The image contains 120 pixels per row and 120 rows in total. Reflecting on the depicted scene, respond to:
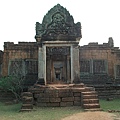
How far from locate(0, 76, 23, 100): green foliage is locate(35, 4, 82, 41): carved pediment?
12.5 ft

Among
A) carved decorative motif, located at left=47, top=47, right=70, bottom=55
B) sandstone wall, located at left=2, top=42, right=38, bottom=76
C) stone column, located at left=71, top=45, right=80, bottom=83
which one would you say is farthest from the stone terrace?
sandstone wall, located at left=2, top=42, right=38, bottom=76

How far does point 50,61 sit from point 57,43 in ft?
18.0

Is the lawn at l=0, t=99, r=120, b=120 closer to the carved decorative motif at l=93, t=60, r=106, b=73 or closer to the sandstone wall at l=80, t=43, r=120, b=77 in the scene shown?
the carved decorative motif at l=93, t=60, r=106, b=73

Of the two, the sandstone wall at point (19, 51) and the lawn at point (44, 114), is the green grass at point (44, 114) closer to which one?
A: the lawn at point (44, 114)

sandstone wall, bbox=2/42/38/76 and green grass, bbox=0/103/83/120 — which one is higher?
sandstone wall, bbox=2/42/38/76

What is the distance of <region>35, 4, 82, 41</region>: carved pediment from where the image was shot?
1417 cm

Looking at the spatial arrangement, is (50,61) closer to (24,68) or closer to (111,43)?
(24,68)

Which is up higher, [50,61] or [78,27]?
[78,27]

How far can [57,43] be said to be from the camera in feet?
46.3

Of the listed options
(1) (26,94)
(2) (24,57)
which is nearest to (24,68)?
(2) (24,57)

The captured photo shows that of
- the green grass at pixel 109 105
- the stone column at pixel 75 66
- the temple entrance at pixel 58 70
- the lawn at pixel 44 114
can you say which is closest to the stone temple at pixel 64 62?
the temple entrance at pixel 58 70

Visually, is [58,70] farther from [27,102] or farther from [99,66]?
[27,102]

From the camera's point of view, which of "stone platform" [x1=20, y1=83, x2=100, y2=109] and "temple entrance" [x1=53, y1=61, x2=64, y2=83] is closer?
"stone platform" [x1=20, y1=83, x2=100, y2=109]

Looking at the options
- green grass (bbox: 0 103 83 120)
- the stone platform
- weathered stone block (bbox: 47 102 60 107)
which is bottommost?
green grass (bbox: 0 103 83 120)
